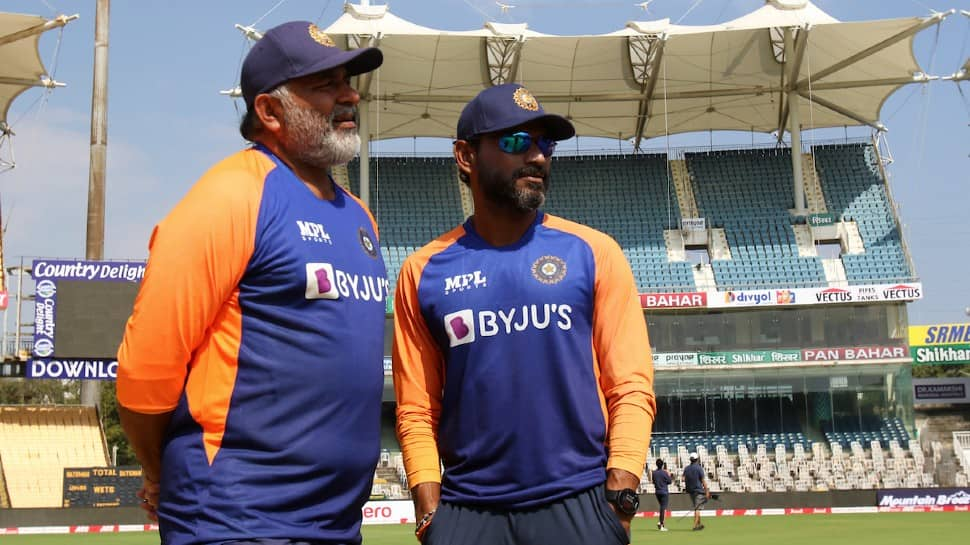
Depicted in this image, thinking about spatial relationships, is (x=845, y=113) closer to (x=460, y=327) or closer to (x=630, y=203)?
(x=630, y=203)

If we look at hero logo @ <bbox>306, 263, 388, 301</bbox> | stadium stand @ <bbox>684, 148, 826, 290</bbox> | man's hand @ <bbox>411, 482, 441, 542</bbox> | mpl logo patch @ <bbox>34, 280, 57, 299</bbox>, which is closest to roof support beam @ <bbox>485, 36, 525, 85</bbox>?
stadium stand @ <bbox>684, 148, 826, 290</bbox>

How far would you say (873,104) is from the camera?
46.5 meters

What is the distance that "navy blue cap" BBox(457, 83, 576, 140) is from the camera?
443 cm

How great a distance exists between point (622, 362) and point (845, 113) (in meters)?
45.0

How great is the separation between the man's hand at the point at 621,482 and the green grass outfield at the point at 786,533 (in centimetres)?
1400

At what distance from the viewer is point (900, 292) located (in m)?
39.5

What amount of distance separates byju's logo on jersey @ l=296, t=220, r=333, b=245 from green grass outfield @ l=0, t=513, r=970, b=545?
15073mm

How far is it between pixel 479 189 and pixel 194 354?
A: 1595 millimetres

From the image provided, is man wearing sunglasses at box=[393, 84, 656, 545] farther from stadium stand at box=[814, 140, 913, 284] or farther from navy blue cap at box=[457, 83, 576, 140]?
stadium stand at box=[814, 140, 913, 284]

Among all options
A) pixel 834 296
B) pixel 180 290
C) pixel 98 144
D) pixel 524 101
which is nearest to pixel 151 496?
pixel 180 290

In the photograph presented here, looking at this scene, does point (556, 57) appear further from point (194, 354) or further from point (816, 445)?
point (194, 354)

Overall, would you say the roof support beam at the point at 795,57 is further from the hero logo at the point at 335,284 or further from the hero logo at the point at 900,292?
the hero logo at the point at 335,284

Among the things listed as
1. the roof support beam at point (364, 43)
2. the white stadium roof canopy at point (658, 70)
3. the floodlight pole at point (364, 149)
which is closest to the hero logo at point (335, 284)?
the roof support beam at point (364, 43)

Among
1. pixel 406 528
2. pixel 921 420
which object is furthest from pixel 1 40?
pixel 921 420
